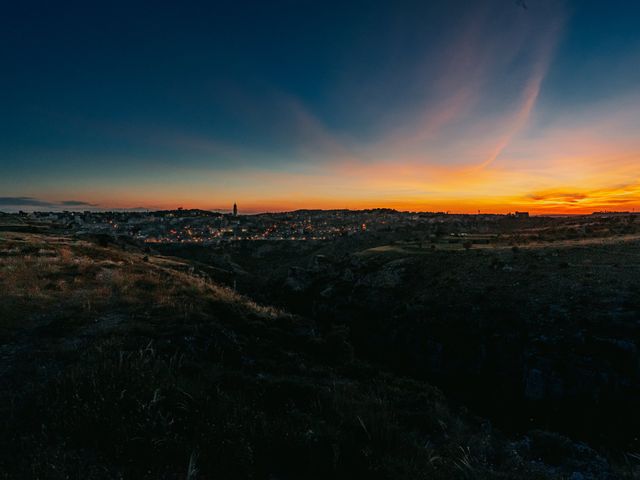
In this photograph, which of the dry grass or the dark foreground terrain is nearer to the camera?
the dark foreground terrain

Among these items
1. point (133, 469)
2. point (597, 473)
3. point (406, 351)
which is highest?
point (133, 469)

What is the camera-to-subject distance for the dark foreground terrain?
20.9 feet

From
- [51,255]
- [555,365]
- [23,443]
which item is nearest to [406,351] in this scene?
[555,365]

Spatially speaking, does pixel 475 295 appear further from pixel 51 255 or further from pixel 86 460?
pixel 51 255

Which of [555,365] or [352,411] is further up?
[352,411]

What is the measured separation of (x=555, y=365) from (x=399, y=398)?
14728 millimetres

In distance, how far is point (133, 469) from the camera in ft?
18.2

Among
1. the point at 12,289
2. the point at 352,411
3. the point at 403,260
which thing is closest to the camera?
the point at 352,411

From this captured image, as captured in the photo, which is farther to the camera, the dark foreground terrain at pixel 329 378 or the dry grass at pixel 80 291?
the dry grass at pixel 80 291

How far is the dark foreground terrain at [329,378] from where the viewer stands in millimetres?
6371

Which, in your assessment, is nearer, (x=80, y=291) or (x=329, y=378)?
(x=329, y=378)

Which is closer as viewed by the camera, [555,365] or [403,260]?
[555,365]

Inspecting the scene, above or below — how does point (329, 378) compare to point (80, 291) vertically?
below

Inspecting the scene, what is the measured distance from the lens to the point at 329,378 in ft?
40.2
